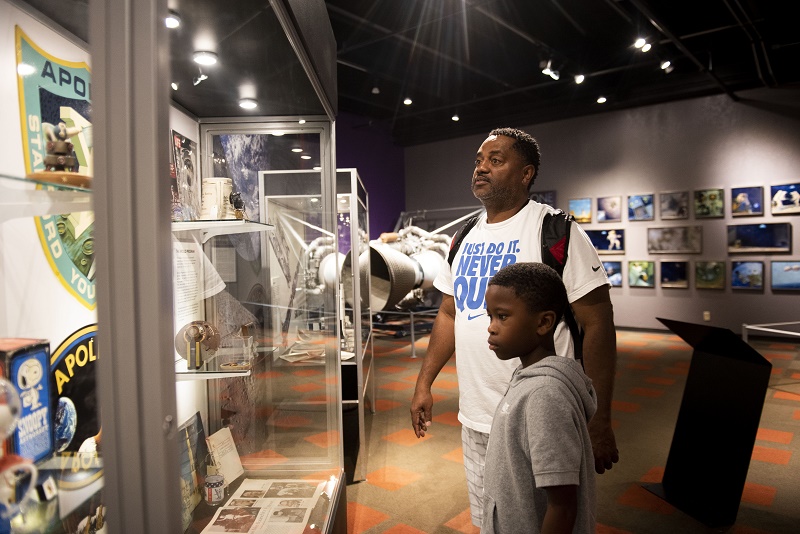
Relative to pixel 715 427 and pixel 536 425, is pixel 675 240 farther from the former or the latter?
pixel 536 425

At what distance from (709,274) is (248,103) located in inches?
335

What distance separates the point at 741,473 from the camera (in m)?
2.78

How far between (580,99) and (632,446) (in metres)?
6.97

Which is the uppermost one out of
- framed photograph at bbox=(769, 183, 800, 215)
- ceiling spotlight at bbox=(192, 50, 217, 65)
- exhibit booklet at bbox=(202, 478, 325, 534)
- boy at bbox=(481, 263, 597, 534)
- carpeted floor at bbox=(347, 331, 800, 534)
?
framed photograph at bbox=(769, 183, 800, 215)

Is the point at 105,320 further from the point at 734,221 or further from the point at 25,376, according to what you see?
the point at 734,221

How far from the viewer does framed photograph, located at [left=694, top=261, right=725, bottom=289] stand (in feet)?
28.4

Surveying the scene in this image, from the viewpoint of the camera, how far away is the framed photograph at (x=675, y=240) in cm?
886

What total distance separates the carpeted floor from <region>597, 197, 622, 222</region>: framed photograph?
3943mm

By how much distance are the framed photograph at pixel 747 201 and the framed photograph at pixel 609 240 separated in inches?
67.1

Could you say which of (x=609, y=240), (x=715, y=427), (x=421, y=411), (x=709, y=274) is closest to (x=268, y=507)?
(x=421, y=411)

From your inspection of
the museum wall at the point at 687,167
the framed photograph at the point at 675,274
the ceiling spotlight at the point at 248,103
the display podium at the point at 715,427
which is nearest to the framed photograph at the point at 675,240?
the museum wall at the point at 687,167

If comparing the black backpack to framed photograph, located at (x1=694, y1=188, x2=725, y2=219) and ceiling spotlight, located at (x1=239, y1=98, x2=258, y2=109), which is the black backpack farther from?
framed photograph, located at (x1=694, y1=188, x2=725, y2=219)

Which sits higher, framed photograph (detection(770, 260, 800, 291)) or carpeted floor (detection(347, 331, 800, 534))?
framed photograph (detection(770, 260, 800, 291))

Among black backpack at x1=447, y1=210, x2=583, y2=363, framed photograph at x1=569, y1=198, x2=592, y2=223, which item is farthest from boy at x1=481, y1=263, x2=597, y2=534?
framed photograph at x1=569, y1=198, x2=592, y2=223
